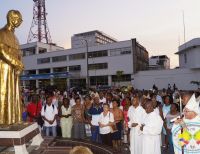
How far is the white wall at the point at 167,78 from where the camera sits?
49719 millimetres

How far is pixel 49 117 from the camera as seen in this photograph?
37.6 ft

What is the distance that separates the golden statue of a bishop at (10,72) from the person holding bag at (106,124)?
338 cm

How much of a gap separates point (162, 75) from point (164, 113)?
1693 inches

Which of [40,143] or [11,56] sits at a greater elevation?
Result: [11,56]

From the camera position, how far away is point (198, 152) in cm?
577

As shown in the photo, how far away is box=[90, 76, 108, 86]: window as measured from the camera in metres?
64.2

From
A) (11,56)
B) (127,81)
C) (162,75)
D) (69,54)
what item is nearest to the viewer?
(11,56)

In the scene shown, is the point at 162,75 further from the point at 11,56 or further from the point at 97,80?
the point at 11,56

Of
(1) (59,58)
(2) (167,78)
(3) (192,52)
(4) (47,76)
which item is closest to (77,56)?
(1) (59,58)

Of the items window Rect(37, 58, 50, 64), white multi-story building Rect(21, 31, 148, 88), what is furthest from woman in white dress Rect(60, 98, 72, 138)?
window Rect(37, 58, 50, 64)

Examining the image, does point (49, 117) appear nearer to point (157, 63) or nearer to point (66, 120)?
point (66, 120)

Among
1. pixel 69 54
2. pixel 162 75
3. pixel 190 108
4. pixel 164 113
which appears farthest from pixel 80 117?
pixel 69 54

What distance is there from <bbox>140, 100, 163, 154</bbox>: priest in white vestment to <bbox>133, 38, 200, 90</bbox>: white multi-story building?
4041cm

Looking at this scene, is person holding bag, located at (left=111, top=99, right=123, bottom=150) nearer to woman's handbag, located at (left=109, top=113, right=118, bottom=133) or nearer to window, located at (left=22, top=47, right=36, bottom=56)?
woman's handbag, located at (left=109, top=113, right=118, bottom=133)
